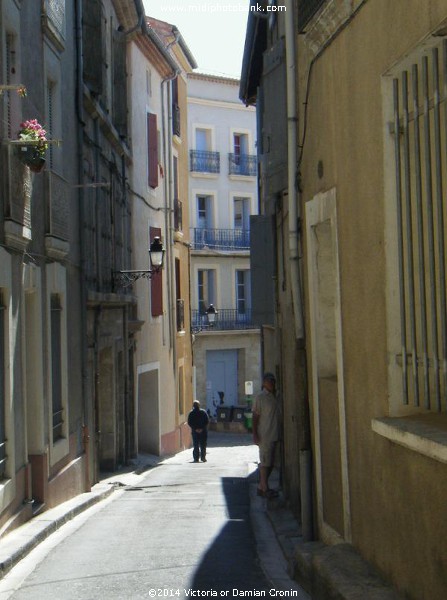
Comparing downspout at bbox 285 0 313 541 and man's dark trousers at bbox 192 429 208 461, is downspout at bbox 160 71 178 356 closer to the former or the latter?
man's dark trousers at bbox 192 429 208 461

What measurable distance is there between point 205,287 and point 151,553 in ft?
112

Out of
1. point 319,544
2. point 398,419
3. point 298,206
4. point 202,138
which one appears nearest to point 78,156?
point 298,206

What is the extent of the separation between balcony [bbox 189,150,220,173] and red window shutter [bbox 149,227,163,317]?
1714 cm

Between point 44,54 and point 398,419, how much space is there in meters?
7.83

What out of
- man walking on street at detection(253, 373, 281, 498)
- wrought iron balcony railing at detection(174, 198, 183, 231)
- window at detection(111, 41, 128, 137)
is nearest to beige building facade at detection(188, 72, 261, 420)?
wrought iron balcony railing at detection(174, 198, 183, 231)

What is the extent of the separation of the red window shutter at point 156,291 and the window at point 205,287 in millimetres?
16363

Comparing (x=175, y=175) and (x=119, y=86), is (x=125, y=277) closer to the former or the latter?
(x=119, y=86)

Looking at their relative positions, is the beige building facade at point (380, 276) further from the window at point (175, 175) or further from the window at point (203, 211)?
the window at point (203, 211)

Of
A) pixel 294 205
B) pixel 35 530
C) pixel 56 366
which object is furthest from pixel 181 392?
pixel 294 205

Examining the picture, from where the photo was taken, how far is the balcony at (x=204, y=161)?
4334 cm

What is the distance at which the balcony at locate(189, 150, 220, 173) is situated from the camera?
43344mm

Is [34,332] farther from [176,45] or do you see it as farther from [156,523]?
[176,45]

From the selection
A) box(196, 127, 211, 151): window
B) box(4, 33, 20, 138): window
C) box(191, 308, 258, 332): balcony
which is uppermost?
box(196, 127, 211, 151): window

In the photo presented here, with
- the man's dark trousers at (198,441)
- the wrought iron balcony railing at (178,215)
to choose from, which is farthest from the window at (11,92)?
the wrought iron balcony railing at (178,215)
